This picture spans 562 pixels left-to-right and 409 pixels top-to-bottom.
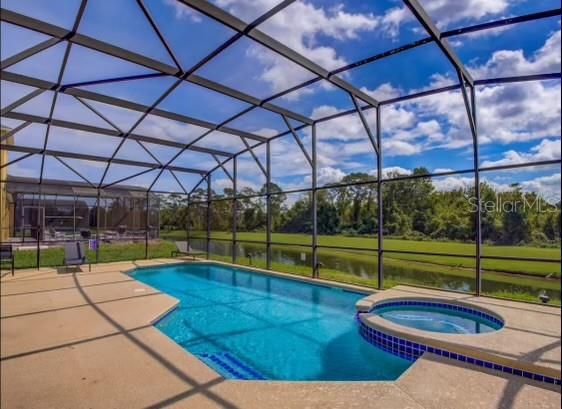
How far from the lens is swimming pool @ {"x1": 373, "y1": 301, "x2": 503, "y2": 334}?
451 centimetres

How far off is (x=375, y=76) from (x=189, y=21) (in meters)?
3.22

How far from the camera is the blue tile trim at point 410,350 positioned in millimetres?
2920

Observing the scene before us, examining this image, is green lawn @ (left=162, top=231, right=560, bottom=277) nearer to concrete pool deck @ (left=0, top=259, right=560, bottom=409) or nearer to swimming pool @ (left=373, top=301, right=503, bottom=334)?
concrete pool deck @ (left=0, top=259, right=560, bottom=409)

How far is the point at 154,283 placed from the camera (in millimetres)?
8648

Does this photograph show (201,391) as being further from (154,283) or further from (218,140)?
(218,140)

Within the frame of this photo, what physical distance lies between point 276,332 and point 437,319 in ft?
8.01

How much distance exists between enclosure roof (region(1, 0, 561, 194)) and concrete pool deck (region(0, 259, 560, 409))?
2116 millimetres

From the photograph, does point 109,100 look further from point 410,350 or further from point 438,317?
point 438,317

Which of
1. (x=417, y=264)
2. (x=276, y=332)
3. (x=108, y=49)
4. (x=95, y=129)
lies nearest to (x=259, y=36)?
(x=108, y=49)

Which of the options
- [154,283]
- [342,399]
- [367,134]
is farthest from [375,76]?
[154,283]

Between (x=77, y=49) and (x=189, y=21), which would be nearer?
(x=189, y=21)

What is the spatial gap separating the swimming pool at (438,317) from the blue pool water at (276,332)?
68 cm

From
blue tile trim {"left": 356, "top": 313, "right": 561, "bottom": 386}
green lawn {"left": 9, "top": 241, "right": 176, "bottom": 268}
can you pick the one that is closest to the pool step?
blue tile trim {"left": 356, "top": 313, "right": 561, "bottom": 386}

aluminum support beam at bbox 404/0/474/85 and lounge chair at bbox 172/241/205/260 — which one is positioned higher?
aluminum support beam at bbox 404/0/474/85
